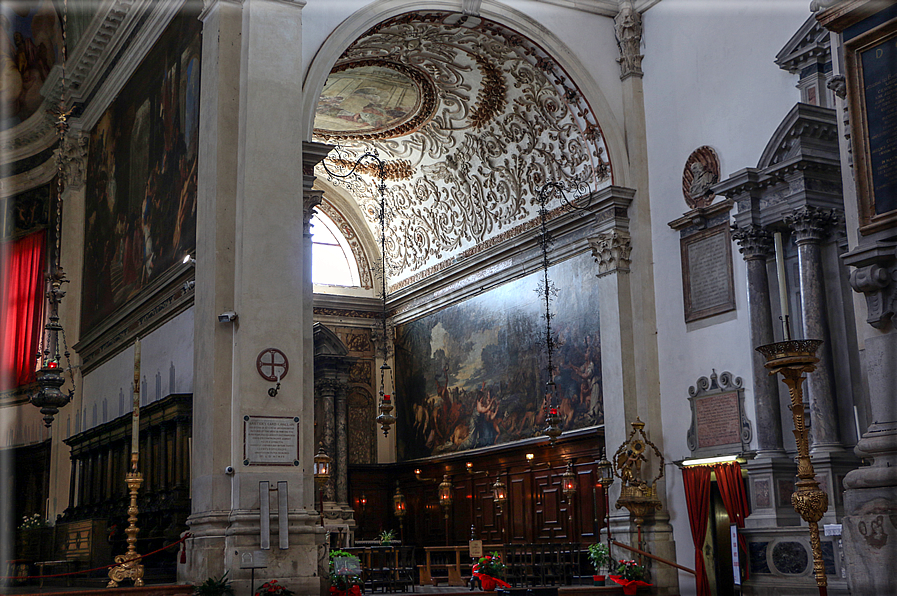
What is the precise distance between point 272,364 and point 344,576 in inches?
117

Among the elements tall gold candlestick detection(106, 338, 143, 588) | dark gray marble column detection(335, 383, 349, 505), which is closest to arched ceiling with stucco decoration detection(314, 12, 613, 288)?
dark gray marble column detection(335, 383, 349, 505)

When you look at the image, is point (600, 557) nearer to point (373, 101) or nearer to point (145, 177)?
point (145, 177)

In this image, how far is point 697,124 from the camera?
49.1 feet

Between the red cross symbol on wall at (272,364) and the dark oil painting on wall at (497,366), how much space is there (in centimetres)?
668

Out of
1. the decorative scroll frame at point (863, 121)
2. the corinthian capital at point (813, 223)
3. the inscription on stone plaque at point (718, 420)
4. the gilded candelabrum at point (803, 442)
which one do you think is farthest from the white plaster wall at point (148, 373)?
the decorative scroll frame at point (863, 121)

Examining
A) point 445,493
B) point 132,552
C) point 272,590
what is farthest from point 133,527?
point 445,493

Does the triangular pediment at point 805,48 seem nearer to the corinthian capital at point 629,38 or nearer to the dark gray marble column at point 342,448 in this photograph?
the corinthian capital at point 629,38

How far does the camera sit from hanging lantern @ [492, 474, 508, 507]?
18.9 meters

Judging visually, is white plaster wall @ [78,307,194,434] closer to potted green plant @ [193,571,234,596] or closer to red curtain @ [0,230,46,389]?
potted green plant @ [193,571,234,596]

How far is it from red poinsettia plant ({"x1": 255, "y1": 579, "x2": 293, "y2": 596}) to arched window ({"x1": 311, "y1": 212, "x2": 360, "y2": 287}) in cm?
1417

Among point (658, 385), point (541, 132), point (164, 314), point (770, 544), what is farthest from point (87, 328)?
point (770, 544)

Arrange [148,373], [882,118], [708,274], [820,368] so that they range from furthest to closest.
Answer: [148,373] < [708,274] < [820,368] < [882,118]

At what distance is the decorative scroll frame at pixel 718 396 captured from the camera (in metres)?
13.4

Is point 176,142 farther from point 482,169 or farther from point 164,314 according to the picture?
point 482,169
